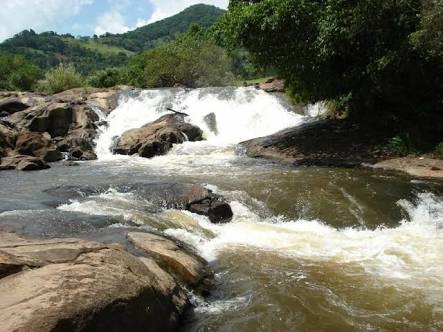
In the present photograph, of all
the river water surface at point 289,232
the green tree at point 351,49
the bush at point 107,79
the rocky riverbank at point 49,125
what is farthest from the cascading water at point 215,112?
the bush at point 107,79

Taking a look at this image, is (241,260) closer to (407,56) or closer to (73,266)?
(73,266)

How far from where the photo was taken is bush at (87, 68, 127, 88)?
45.6 meters

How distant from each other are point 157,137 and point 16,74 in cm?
2413

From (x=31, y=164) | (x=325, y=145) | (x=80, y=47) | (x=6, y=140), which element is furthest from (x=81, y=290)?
(x=80, y=47)

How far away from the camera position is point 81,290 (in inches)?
181

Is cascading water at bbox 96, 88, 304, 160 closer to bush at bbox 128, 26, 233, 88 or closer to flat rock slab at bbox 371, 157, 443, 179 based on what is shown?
flat rock slab at bbox 371, 157, 443, 179

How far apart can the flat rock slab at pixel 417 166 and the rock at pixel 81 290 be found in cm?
975

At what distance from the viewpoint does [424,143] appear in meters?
15.8

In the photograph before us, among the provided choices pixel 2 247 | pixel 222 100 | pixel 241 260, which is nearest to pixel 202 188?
pixel 241 260

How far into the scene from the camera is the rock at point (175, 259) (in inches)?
271

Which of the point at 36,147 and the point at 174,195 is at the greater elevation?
the point at 36,147

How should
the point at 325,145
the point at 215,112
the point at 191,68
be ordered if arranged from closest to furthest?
the point at 325,145, the point at 215,112, the point at 191,68

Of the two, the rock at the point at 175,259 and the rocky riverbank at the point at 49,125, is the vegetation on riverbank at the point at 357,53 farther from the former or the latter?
the rock at the point at 175,259

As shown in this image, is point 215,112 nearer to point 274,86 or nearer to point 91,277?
point 274,86
